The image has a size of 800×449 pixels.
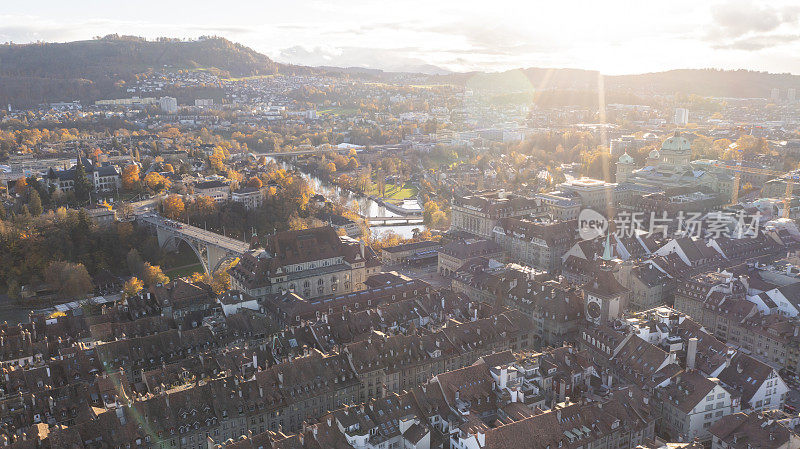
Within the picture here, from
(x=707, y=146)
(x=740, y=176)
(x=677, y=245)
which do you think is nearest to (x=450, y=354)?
(x=677, y=245)

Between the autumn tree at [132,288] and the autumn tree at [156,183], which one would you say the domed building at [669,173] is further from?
the autumn tree at [156,183]

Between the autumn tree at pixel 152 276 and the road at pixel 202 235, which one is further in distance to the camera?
the road at pixel 202 235

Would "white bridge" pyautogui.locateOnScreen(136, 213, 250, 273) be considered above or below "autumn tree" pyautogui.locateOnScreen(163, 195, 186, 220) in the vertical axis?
below

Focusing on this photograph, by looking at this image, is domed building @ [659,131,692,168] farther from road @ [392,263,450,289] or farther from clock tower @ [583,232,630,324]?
clock tower @ [583,232,630,324]

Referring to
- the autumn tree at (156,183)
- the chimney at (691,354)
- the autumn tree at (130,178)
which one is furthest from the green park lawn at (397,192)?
the chimney at (691,354)

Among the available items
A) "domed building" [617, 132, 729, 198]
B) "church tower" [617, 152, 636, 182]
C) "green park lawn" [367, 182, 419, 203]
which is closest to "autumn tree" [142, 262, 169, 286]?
"green park lawn" [367, 182, 419, 203]

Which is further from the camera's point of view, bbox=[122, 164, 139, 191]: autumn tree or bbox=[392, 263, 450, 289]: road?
bbox=[122, 164, 139, 191]: autumn tree

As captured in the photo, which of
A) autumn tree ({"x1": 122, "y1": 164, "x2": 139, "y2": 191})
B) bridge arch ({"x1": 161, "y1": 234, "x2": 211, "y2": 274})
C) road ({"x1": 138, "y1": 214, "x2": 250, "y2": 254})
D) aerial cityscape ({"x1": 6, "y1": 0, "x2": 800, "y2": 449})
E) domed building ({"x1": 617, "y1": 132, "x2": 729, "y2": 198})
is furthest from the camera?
domed building ({"x1": 617, "y1": 132, "x2": 729, "y2": 198})
